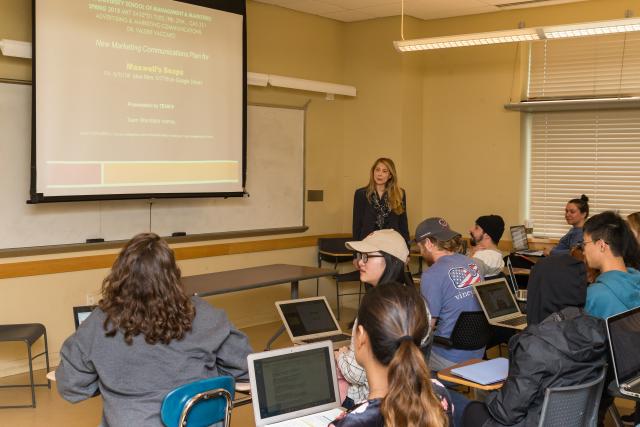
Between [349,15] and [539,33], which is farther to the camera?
[349,15]

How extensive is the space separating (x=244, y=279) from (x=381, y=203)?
180cm

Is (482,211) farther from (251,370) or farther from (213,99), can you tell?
(251,370)

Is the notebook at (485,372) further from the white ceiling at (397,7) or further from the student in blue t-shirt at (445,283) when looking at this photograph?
the white ceiling at (397,7)

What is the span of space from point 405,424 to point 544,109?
231 inches

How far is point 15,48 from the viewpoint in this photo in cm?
517

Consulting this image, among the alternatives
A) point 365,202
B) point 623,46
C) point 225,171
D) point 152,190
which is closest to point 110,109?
point 152,190

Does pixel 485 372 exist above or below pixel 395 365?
below

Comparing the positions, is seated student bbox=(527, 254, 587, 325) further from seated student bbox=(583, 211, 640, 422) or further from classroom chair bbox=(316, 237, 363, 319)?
classroom chair bbox=(316, 237, 363, 319)

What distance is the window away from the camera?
695 cm

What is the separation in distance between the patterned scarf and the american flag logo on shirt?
2.74 meters

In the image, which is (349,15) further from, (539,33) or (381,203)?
(539,33)

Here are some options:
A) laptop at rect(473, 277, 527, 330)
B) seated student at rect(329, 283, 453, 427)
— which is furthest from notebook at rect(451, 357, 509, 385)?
seated student at rect(329, 283, 453, 427)

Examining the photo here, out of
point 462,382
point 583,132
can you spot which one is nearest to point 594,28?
point 583,132

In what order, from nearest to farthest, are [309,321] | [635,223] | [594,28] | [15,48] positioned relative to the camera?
[309,321], [635,223], [15,48], [594,28]
